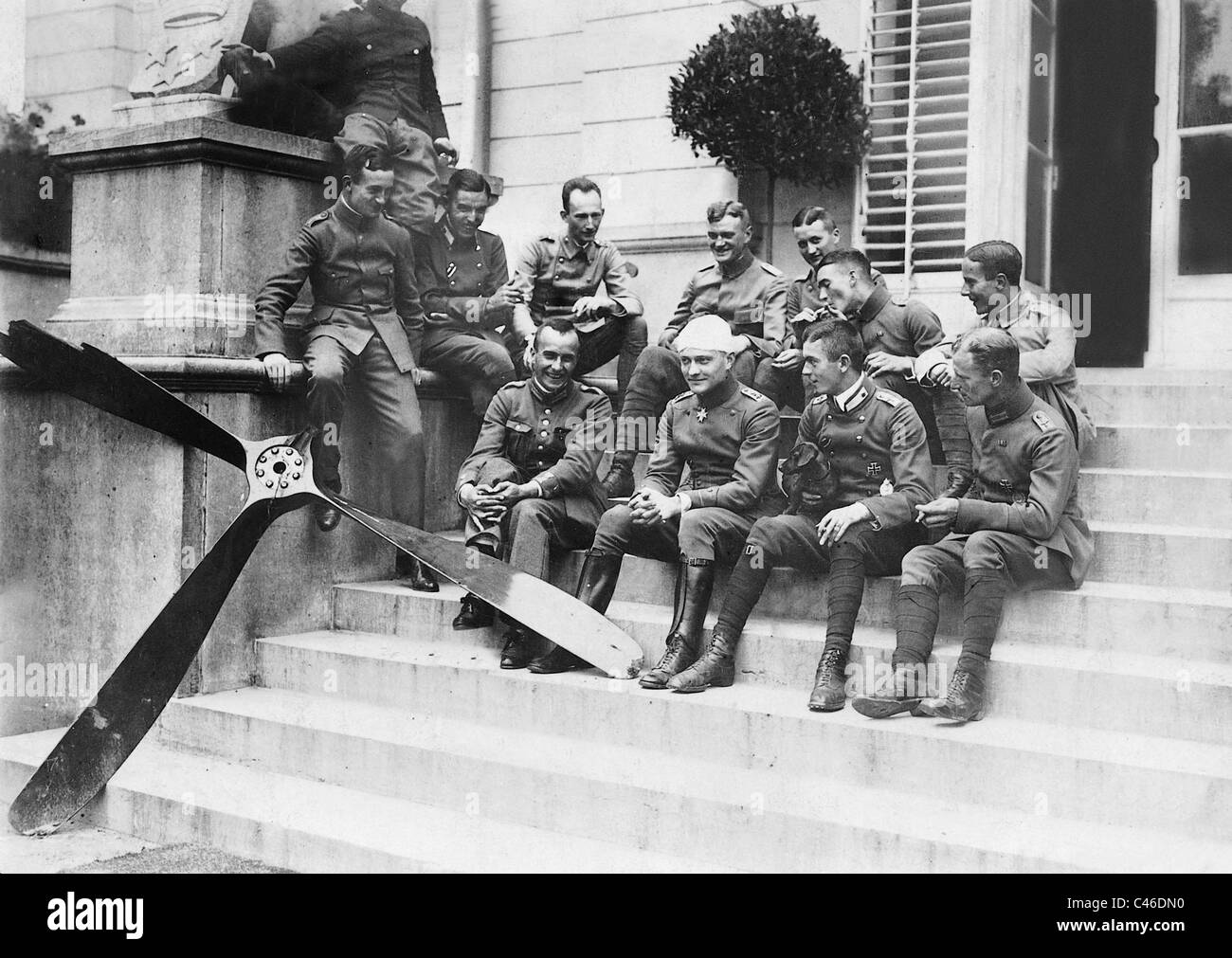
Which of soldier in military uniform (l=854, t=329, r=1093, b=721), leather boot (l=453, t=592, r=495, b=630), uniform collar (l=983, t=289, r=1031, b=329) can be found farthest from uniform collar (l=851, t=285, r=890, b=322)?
leather boot (l=453, t=592, r=495, b=630)

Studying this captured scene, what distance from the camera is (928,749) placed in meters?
4.39

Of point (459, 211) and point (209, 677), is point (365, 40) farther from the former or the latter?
point (209, 677)

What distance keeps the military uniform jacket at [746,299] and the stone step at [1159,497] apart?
1.49 m

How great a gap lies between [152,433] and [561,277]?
2.09 m

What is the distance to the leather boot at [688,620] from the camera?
16.8 ft

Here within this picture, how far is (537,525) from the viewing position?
572 cm

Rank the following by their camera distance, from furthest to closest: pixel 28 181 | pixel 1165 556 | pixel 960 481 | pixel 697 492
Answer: pixel 28 181, pixel 697 492, pixel 960 481, pixel 1165 556

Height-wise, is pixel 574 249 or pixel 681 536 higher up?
pixel 574 249

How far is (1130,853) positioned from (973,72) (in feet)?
16.1

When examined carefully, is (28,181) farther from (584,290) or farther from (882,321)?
(882,321)

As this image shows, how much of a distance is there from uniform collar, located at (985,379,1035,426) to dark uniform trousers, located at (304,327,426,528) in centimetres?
280

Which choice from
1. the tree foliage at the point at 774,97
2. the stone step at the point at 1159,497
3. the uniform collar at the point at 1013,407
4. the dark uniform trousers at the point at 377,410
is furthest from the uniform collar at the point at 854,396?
the tree foliage at the point at 774,97

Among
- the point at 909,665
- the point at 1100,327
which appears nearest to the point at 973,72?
the point at 1100,327

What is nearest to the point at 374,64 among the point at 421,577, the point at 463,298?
the point at 463,298
